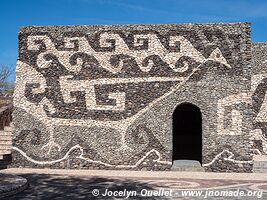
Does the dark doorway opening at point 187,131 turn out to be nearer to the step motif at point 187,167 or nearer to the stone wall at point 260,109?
the stone wall at point 260,109

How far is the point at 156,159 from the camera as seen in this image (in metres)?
14.4

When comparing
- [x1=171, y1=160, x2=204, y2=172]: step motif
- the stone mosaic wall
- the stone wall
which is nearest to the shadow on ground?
the stone mosaic wall

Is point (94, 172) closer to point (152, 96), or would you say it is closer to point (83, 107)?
point (83, 107)

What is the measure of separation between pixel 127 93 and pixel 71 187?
4.98m

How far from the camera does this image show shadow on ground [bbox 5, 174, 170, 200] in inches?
367

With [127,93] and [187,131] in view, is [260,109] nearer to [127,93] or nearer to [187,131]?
[187,131]

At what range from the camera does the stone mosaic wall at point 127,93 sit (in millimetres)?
14148

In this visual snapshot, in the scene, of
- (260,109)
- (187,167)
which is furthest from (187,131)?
(187,167)

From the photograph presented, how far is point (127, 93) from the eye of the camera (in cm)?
1467

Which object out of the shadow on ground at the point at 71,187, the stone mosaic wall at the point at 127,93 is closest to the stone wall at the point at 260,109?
the stone mosaic wall at the point at 127,93

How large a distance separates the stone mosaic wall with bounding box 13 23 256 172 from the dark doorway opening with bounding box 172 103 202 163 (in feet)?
16.3

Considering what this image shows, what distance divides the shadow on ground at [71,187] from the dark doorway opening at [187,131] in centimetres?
785

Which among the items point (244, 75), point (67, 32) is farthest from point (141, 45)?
point (244, 75)

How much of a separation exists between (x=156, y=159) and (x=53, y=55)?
544cm
